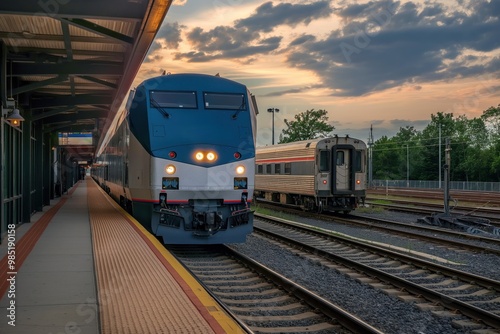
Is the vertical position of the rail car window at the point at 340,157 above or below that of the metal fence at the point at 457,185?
above

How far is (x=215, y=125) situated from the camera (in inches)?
430

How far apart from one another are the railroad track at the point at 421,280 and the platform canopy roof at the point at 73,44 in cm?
540

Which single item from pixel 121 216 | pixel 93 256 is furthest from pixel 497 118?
pixel 93 256

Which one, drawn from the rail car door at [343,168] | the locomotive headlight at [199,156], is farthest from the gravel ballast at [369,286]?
the rail car door at [343,168]

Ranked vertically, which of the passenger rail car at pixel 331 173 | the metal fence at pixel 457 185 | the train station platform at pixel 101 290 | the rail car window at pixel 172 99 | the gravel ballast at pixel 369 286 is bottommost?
the gravel ballast at pixel 369 286

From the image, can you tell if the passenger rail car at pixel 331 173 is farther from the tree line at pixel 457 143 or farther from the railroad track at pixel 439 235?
the tree line at pixel 457 143

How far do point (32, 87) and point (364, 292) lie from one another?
28.0 ft

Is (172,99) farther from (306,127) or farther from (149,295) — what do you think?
(306,127)

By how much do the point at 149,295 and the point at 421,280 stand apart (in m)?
5.25

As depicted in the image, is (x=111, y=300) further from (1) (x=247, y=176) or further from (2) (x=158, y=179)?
(1) (x=247, y=176)

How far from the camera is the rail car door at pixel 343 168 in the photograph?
2112 cm

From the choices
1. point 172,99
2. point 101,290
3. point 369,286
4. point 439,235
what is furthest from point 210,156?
point 439,235

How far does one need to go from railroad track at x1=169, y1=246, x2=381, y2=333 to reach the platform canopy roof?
4072 millimetres

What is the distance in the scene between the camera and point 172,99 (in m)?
11.0
